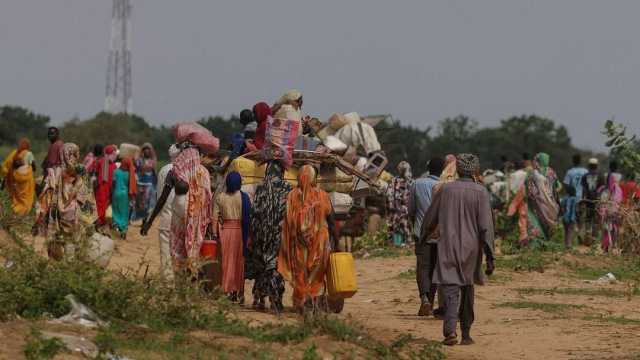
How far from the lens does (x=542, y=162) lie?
22.6 meters

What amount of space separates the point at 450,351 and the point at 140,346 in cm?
294

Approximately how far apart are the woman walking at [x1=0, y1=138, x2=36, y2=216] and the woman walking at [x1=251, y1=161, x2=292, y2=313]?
8820 mm

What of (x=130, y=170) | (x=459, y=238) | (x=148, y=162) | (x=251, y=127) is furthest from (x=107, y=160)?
(x=459, y=238)

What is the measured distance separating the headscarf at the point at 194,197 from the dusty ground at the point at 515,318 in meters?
0.45

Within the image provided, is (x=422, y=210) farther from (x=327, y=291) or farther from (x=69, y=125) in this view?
(x=69, y=125)

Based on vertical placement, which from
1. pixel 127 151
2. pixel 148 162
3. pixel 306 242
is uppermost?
pixel 127 151

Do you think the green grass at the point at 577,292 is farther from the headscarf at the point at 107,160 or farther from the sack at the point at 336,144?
the headscarf at the point at 107,160

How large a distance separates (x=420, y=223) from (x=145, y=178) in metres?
14.4

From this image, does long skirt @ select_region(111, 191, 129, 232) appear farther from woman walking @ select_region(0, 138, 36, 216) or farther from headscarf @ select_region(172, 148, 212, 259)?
headscarf @ select_region(172, 148, 212, 259)

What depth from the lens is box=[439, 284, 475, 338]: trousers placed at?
38.7 feet

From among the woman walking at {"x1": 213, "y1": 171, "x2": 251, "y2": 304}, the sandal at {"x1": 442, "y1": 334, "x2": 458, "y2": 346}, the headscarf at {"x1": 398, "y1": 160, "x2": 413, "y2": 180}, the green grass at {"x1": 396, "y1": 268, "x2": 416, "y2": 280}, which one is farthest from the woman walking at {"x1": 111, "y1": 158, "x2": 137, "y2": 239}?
the sandal at {"x1": 442, "y1": 334, "x2": 458, "y2": 346}

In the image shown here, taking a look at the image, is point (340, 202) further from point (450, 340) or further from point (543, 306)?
point (450, 340)

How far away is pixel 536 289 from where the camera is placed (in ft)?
57.3

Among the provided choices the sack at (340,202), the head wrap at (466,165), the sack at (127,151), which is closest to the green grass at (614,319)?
the head wrap at (466,165)
